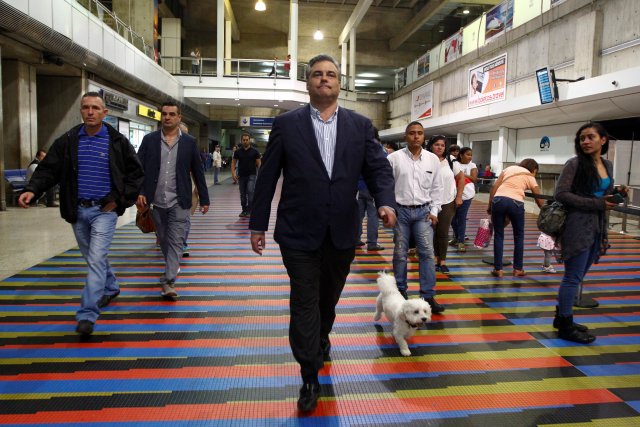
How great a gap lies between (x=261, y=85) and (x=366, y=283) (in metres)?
19.7

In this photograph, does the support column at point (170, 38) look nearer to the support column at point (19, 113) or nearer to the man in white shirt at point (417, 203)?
the support column at point (19, 113)

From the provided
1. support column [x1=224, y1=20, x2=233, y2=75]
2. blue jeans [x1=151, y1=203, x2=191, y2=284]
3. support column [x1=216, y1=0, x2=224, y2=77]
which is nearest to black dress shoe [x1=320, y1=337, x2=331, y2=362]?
blue jeans [x1=151, y1=203, x2=191, y2=284]

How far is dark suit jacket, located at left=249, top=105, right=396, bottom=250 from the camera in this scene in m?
2.52

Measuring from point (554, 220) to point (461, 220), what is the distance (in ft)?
12.8

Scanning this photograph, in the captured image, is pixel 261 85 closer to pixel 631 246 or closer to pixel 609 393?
pixel 631 246

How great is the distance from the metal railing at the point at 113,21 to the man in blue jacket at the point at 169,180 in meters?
9.30

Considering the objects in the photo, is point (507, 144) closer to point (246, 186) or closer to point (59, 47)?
point (246, 186)

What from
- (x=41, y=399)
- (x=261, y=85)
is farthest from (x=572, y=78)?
(x=261, y=85)

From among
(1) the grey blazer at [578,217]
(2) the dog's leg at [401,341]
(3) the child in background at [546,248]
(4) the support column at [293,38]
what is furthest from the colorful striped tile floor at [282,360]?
(4) the support column at [293,38]

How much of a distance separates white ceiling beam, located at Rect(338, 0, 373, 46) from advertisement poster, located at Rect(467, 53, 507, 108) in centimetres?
859

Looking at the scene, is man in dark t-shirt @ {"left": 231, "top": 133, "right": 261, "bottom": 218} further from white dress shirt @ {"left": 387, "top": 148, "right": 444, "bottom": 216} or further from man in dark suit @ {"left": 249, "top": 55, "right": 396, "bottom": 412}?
man in dark suit @ {"left": 249, "top": 55, "right": 396, "bottom": 412}

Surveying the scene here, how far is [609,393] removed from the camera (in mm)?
2943

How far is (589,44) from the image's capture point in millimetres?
10984

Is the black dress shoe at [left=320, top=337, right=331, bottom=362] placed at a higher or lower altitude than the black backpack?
lower
